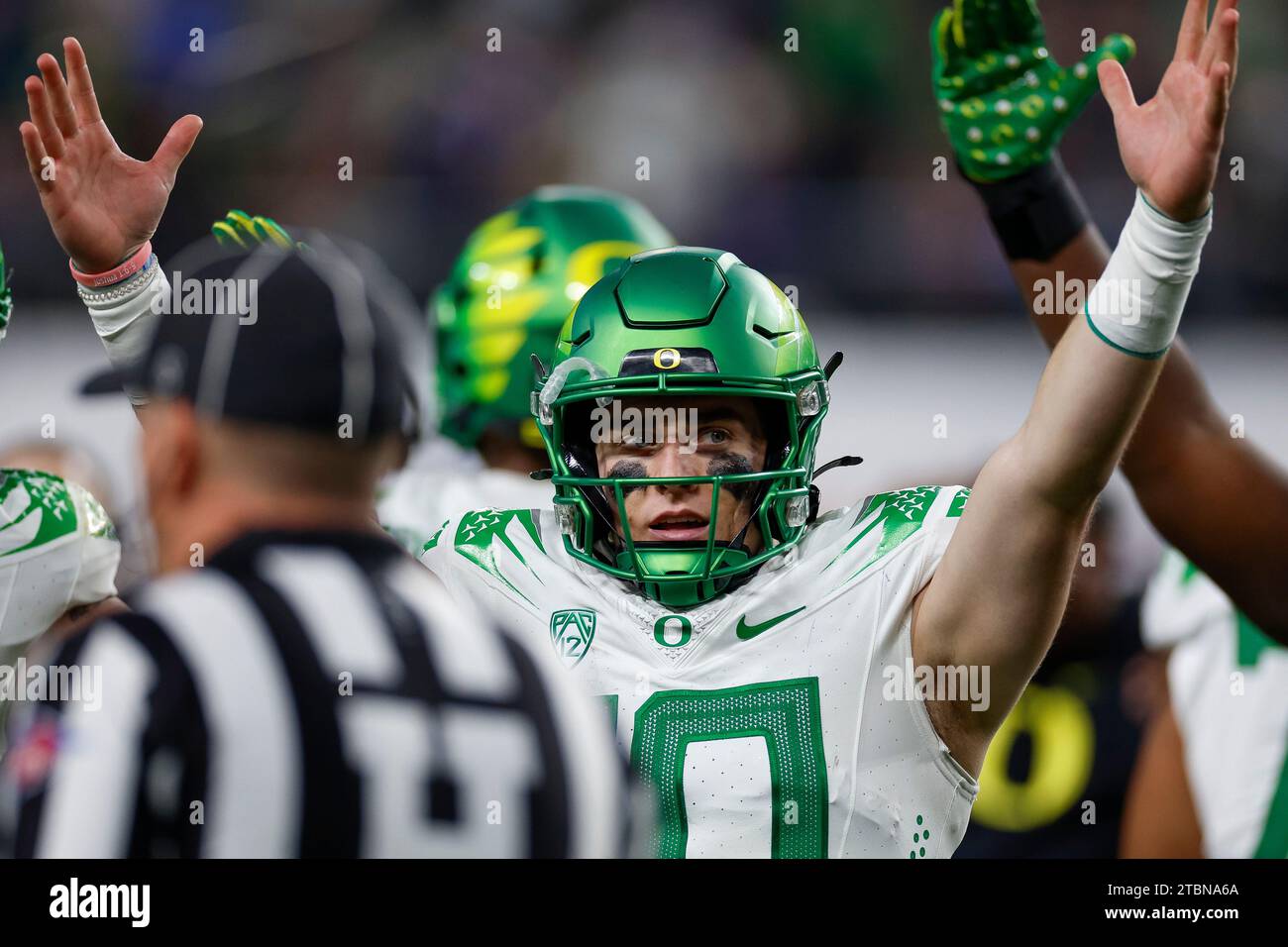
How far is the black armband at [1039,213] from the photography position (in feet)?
8.35

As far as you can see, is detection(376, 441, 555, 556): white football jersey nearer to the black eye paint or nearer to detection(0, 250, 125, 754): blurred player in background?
detection(0, 250, 125, 754): blurred player in background

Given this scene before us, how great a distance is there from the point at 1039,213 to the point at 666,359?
0.70 m

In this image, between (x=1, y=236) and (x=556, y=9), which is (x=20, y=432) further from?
(x=556, y=9)

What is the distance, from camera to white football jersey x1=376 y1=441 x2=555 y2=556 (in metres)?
3.24

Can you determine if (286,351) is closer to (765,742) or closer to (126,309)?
(765,742)

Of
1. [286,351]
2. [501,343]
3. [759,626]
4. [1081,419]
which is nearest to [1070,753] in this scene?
[501,343]

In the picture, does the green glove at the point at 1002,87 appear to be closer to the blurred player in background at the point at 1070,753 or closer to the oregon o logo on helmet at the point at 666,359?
the oregon o logo on helmet at the point at 666,359

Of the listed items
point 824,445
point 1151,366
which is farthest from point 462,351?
point 824,445

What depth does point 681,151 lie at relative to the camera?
6.30 metres

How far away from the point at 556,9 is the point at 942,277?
1903 mm

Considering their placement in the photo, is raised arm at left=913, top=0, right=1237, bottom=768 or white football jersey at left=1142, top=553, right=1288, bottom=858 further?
white football jersey at left=1142, top=553, right=1288, bottom=858

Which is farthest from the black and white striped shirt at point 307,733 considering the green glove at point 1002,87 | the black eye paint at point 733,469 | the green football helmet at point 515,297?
the green football helmet at point 515,297

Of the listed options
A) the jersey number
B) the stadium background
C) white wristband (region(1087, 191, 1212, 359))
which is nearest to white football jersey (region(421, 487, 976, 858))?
the jersey number

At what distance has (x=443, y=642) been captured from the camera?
157 centimetres
